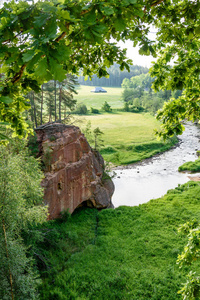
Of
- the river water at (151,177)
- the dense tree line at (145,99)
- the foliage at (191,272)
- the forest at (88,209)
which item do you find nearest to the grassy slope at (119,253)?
the forest at (88,209)

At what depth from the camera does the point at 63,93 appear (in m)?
26.2

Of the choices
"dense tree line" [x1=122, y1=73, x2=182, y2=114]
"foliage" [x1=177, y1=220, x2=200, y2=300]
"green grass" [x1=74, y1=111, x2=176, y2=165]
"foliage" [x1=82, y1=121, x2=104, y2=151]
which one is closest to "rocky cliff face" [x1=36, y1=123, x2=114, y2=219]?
"foliage" [x1=82, y1=121, x2=104, y2=151]

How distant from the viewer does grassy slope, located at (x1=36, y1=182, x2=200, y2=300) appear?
11305 millimetres

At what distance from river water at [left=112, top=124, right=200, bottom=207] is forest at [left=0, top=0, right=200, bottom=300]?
2.78 metres

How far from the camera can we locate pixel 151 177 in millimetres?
29656

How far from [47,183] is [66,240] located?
4.25 metres

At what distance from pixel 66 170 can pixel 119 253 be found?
23.5 feet

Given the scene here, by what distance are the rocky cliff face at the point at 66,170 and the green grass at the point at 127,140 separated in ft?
36.9

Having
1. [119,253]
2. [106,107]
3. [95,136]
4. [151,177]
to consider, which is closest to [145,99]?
[106,107]

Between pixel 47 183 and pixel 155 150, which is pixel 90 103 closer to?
pixel 155 150

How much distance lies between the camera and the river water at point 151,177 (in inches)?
974

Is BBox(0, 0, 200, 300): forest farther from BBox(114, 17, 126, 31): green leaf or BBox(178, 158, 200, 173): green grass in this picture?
BBox(178, 158, 200, 173): green grass

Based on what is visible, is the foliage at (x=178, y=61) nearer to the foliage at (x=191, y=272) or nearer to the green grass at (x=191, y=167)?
the foliage at (x=191, y=272)

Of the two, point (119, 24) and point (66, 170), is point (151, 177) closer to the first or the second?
point (66, 170)
